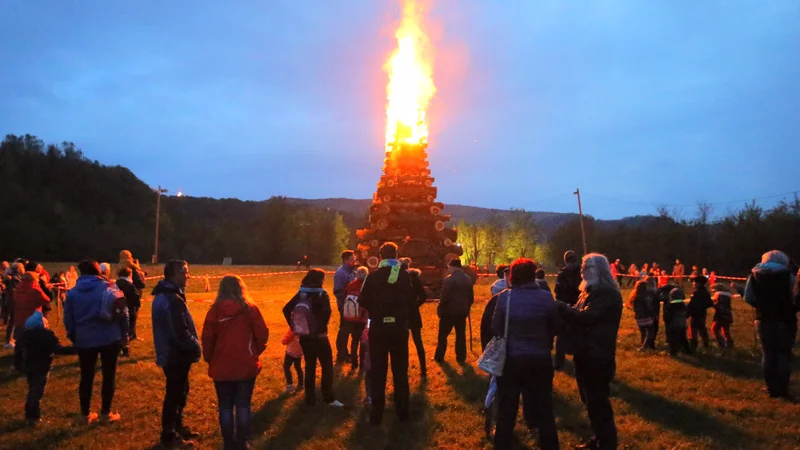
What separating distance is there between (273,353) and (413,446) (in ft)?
19.4

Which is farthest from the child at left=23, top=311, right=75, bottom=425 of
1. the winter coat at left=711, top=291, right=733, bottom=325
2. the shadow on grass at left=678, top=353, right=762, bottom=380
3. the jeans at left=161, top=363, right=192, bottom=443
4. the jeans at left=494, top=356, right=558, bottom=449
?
the winter coat at left=711, top=291, right=733, bottom=325

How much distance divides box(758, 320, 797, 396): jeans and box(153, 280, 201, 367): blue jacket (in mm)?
7653

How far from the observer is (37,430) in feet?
21.2

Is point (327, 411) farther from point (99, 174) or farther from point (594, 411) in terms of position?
point (99, 174)

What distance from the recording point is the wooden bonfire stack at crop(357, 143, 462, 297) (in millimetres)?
23266

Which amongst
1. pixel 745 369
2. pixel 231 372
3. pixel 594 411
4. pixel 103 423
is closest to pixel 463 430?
pixel 594 411

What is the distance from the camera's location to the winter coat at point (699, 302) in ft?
35.4

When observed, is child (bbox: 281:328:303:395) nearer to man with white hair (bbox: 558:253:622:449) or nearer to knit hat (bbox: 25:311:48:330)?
knit hat (bbox: 25:311:48:330)

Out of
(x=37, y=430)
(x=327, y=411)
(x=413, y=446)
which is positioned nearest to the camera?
(x=413, y=446)

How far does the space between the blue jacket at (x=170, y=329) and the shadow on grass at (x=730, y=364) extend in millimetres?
8703

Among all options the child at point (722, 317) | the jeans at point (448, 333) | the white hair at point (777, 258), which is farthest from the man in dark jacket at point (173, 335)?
the child at point (722, 317)

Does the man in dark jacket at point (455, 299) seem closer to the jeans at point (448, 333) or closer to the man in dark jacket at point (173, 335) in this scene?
the jeans at point (448, 333)

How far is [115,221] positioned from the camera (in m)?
66.6

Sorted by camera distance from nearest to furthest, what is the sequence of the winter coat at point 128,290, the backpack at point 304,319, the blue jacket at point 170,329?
1. the blue jacket at point 170,329
2. the backpack at point 304,319
3. the winter coat at point 128,290
